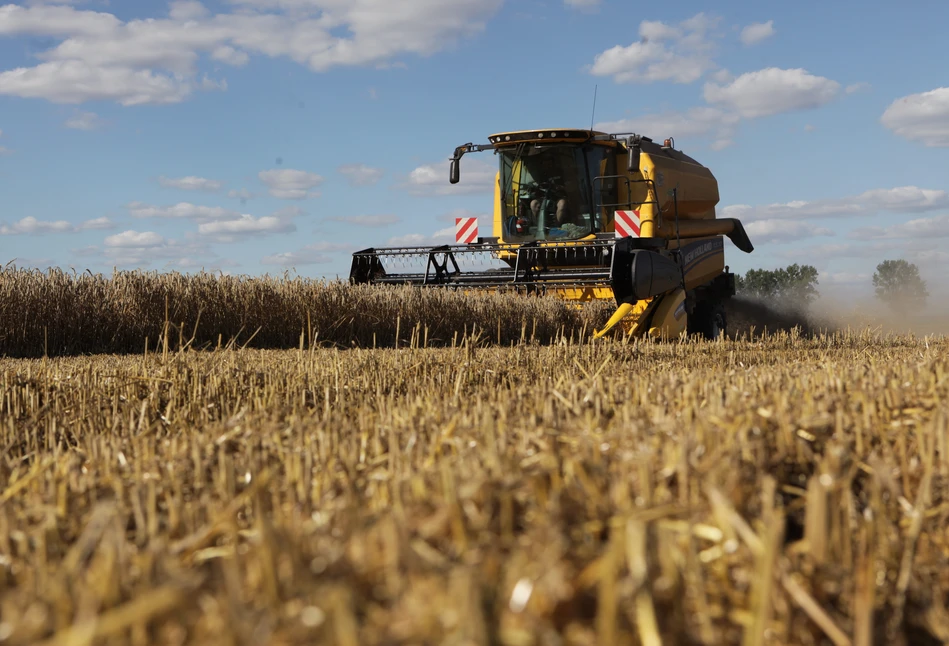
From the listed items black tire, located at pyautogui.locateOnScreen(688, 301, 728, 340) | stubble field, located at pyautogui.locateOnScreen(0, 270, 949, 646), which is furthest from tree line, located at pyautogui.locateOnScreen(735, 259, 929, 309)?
stubble field, located at pyautogui.locateOnScreen(0, 270, 949, 646)

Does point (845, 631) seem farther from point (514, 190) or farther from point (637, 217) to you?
point (514, 190)

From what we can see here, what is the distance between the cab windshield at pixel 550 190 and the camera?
40.7 ft

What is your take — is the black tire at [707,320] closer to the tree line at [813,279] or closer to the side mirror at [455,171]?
the side mirror at [455,171]

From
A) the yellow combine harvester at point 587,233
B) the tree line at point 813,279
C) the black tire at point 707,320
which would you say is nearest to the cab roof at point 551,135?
the yellow combine harvester at point 587,233

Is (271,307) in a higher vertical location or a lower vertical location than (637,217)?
lower

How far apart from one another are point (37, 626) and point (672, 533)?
3.32ft

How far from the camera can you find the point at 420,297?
11.6m

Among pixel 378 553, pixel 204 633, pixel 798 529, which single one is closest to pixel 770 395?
pixel 798 529

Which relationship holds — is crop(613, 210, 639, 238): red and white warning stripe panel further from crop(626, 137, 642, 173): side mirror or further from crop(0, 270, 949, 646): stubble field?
crop(0, 270, 949, 646): stubble field

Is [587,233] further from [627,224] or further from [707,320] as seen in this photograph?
[707,320]

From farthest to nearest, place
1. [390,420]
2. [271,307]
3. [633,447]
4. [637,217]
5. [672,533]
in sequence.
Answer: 1. [637,217]
2. [271,307]
3. [390,420]
4. [633,447]
5. [672,533]

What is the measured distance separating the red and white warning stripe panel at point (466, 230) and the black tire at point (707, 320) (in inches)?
132


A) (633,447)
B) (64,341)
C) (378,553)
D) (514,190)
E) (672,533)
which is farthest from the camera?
(514,190)

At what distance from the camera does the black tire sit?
A: 13891 millimetres
